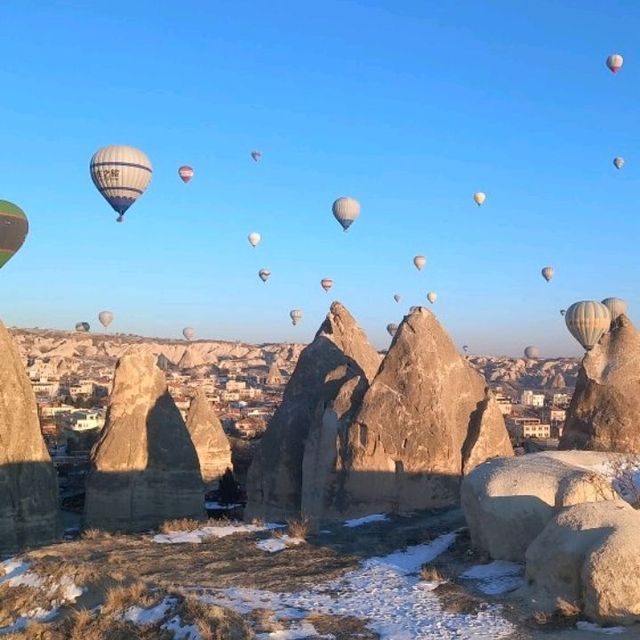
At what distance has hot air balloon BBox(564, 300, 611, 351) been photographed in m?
36.4

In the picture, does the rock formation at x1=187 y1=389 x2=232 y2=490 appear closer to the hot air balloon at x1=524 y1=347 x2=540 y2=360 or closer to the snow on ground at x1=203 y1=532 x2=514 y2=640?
the snow on ground at x1=203 y1=532 x2=514 y2=640

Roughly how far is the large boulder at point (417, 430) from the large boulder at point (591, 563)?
7.72m

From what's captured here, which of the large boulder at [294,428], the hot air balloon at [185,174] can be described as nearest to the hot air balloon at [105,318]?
the hot air balloon at [185,174]

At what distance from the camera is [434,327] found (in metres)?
16.5

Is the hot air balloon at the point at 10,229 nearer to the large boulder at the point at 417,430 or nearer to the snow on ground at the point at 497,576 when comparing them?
the large boulder at the point at 417,430

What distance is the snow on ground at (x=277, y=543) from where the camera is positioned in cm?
905

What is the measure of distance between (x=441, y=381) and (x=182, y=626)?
32.9ft

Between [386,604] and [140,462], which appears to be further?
[140,462]

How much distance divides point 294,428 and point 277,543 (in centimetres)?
861

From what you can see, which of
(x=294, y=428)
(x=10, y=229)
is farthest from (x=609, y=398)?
(x=10, y=229)

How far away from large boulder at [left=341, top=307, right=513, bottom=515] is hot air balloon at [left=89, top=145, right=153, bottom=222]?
640 inches

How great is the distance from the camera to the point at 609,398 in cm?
1342

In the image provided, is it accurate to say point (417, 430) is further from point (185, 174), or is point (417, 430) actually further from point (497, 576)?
point (185, 174)

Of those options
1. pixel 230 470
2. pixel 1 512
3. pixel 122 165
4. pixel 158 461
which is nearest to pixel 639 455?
pixel 158 461
